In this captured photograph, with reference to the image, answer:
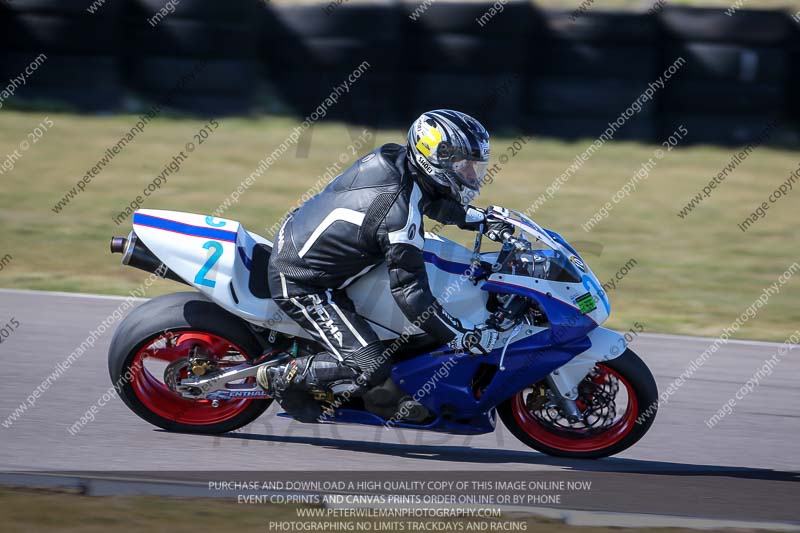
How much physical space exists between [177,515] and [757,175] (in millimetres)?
11176

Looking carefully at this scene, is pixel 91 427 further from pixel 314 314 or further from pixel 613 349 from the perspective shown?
pixel 613 349

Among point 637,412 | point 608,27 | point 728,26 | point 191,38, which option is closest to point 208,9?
point 191,38

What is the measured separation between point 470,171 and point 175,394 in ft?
6.81

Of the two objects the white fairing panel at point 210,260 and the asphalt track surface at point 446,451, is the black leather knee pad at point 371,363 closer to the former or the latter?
the white fairing panel at point 210,260

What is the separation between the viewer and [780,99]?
14.5 m

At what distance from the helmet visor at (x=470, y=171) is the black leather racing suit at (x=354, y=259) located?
0.23m

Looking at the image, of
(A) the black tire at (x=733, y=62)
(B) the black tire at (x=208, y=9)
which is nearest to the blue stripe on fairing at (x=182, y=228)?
(B) the black tire at (x=208, y=9)

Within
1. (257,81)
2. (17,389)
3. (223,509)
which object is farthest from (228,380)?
(257,81)

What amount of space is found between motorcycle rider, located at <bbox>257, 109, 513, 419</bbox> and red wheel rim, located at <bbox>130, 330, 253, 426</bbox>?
0.35 m

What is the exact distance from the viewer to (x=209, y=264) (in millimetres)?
5426

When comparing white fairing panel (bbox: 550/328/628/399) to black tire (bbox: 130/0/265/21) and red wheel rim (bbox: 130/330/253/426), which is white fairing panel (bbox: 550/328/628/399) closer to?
red wheel rim (bbox: 130/330/253/426)

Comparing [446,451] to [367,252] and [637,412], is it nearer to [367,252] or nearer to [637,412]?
[637,412]

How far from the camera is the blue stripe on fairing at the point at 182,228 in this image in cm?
550

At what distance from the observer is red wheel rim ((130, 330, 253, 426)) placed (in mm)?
5621
